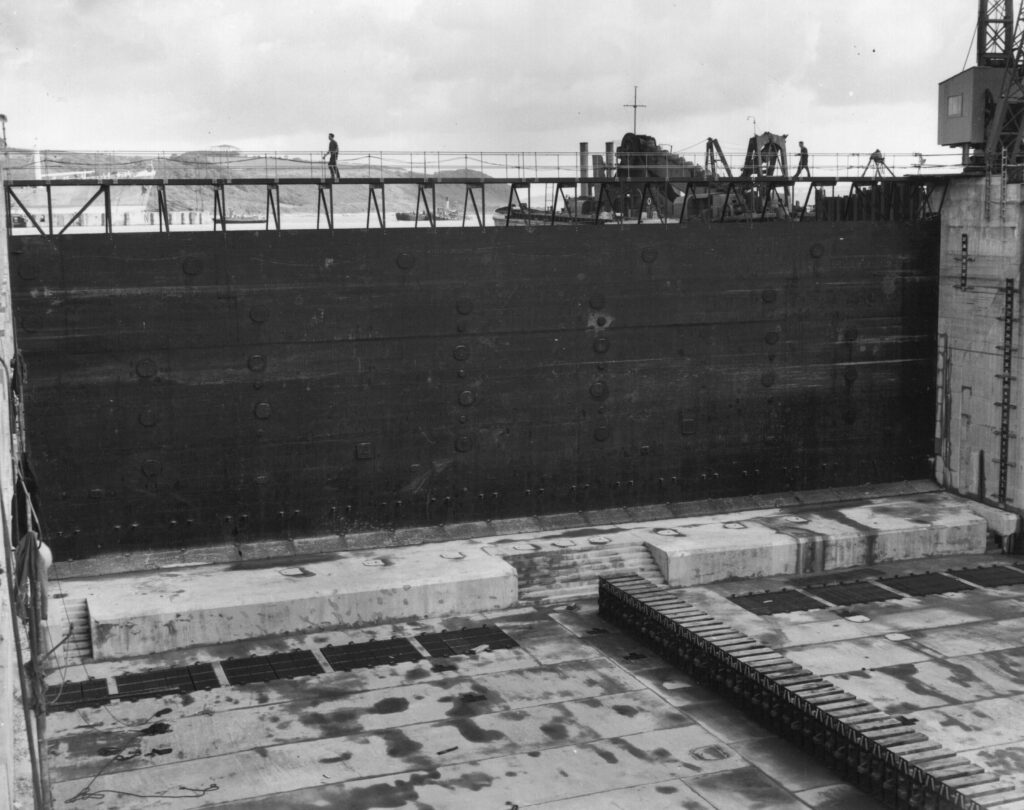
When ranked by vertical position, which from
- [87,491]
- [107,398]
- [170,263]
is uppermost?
[170,263]

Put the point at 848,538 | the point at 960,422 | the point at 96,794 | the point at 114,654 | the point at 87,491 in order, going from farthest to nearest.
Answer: the point at 960,422 → the point at 848,538 → the point at 87,491 → the point at 114,654 → the point at 96,794

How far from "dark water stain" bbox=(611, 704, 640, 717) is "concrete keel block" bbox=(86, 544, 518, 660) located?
18.4ft

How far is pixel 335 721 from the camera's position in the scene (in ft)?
72.8

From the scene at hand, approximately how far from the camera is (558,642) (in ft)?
85.8

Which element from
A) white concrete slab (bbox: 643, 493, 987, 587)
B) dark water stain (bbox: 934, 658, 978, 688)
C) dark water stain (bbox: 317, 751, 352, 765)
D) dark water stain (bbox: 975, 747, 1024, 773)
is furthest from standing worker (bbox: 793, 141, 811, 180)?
dark water stain (bbox: 317, 751, 352, 765)

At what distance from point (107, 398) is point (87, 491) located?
2.17 meters

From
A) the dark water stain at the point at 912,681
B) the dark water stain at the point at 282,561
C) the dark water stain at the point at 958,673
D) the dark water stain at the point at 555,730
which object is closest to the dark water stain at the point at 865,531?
the dark water stain at the point at 958,673

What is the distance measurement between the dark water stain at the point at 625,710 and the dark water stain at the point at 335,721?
15.5 ft

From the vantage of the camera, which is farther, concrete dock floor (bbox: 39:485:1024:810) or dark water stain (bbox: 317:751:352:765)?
dark water stain (bbox: 317:751:352:765)

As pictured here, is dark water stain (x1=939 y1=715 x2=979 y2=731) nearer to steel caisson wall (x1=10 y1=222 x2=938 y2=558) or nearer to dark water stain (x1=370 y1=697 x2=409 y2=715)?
dark water stain (x1=370 y1=697 x2=409 y2=715)

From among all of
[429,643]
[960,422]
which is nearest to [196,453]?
[429,643]

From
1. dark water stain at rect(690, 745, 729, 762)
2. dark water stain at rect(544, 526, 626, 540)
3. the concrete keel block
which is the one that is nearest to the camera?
dark water stain at rect(690, 745, 729, 762)

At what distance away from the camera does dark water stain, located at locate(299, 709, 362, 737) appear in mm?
21844

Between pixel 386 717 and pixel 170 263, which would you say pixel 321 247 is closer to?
pixel 170 263
